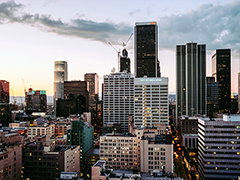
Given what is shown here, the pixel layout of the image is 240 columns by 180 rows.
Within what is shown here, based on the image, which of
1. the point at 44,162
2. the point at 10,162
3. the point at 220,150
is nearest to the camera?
the point at 10,162

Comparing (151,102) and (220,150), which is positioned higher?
(151,102)

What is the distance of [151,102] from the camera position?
172625 mm

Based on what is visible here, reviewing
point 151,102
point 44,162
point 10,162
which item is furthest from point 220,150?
point 10,162

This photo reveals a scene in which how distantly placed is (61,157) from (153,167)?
3591 cm

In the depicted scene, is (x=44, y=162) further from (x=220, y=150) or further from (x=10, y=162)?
(x=220, y=150)

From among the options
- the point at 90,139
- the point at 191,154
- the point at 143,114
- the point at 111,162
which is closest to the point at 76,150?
the point at 111,162

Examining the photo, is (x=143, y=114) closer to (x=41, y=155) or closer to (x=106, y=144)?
(x=106, y=144)

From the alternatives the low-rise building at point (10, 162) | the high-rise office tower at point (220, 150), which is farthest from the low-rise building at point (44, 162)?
the high-rise office tower at point (220, 150)

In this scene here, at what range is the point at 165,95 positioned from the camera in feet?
563

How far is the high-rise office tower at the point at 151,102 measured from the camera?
171500mm

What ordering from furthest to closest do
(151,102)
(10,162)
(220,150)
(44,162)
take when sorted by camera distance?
(151,102) → (220,150) → (44,162) → (10,162)

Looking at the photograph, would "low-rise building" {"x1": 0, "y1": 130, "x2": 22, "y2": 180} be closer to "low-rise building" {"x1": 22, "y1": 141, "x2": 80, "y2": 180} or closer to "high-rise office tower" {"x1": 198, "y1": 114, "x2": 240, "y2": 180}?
"low-rise building" {"x1": 22, "y1": 141, "x2": 80, "y2": 180}

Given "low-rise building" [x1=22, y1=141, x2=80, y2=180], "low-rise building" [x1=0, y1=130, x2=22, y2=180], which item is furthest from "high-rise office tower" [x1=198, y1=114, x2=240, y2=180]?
"low-rise building" [x1=0, y1=130, x2=22, y2=180]

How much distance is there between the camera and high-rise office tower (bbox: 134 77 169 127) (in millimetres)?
171500
